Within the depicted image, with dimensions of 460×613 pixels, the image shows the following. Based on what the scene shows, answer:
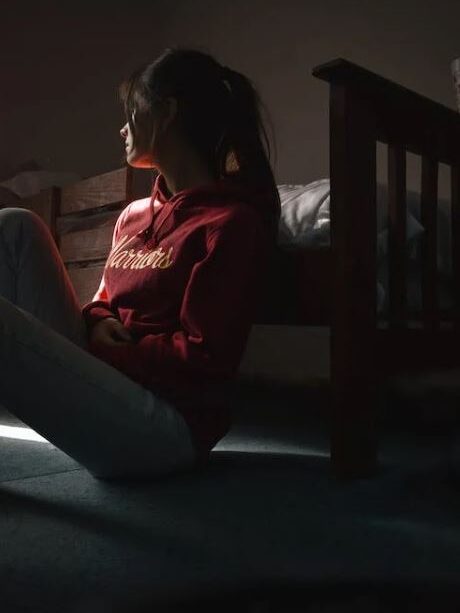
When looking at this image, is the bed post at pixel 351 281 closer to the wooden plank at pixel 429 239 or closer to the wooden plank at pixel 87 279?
the wooden plank at pixel 429 239

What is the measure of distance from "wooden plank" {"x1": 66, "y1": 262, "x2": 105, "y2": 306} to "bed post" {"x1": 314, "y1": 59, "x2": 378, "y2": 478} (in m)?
1.07

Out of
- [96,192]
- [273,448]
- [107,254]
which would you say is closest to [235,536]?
[273,448]

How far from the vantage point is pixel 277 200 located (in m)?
1.13

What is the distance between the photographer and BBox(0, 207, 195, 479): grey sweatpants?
2.81ft

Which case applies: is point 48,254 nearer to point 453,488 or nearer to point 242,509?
point 242,509

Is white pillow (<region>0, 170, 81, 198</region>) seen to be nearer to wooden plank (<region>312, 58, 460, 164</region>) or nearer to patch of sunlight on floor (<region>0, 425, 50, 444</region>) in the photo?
patch of sunlight on floor (<region>0, 425, 50, 444</region>)

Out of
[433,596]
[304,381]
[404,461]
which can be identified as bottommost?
[304,381]

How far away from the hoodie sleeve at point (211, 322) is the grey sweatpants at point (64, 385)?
0.16 ft

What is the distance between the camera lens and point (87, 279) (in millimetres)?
2055

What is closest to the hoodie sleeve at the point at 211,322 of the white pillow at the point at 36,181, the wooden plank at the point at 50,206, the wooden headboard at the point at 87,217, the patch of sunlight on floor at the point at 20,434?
the patch of sunlight on floor at the point at 20,434

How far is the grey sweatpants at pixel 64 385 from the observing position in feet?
2.81

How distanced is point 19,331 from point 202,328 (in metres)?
0.25

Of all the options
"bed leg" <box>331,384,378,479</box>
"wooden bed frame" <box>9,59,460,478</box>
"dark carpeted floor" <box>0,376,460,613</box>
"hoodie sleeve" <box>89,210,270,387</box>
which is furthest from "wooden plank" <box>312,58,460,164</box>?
"dark carpeted floor" <box>0,376,460,613</box>

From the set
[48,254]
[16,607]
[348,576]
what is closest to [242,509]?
[348,576]
